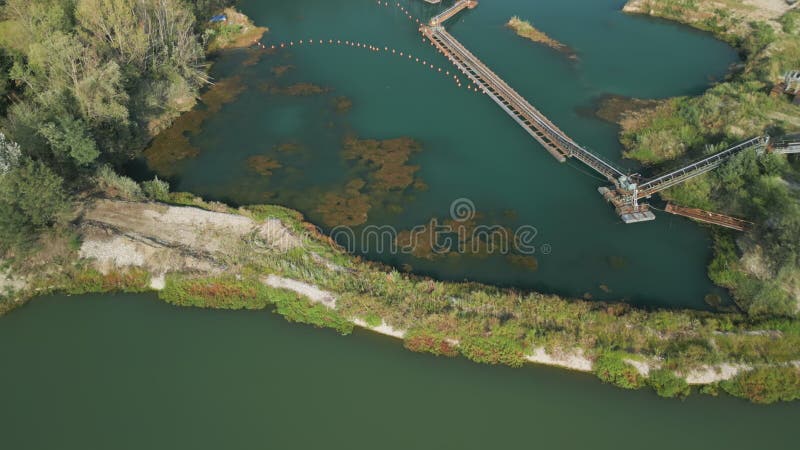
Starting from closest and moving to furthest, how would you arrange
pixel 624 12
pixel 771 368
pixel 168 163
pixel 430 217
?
pixel 771 368, pixel 430 217, pixel 168 163, pixel 624 12

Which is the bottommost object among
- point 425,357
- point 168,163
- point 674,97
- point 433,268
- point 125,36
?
point 425,357

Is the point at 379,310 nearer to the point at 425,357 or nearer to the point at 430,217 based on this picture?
the point at 425,357

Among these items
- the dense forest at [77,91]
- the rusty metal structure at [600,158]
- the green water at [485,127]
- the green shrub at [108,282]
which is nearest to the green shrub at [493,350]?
the green water at [485,127]

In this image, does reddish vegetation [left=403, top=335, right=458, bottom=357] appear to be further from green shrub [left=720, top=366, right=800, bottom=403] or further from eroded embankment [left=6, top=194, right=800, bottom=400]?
green shrub [left=720, top=366, right=800, bottom=403]

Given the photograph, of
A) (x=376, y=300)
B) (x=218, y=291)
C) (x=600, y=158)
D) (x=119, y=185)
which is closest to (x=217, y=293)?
(x=218, y=291)

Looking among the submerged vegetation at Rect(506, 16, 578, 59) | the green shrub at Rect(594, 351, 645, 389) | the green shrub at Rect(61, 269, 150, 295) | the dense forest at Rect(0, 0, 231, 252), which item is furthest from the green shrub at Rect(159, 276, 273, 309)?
the submerged vegetation at Rect(506, 16, 578, 59)

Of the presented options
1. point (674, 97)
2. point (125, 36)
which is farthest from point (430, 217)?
point (125, 36)

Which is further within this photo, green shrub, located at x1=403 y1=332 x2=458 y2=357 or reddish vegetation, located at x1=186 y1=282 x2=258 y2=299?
reddish vegetation, located at x1=186 y1=282 x2=258 y2=299
